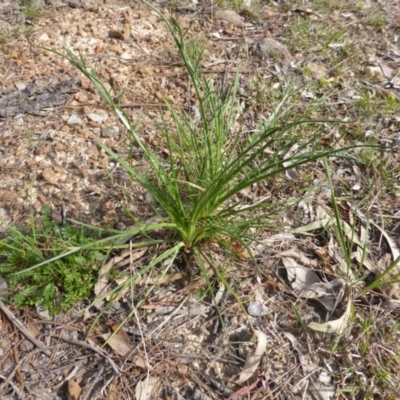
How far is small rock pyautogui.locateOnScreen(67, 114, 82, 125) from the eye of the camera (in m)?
1.83

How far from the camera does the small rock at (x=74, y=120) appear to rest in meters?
1.83

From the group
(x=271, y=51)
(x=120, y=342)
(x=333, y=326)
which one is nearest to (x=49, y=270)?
(x=120, y=342)

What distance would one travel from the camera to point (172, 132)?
71.5 inches

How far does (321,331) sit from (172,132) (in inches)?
41.2

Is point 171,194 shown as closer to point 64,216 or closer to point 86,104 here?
point 64,216

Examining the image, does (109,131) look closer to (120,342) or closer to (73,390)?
(120,342)

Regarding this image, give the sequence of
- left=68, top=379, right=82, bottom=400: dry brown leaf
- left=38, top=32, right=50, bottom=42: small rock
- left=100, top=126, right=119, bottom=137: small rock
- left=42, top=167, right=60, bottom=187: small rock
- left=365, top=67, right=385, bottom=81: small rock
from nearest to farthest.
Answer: left=68, top=379, right=82, bottom=400: dry brown leaf
left=42, top=167, right=60, bottom=187: small rock
left=100, top=126, right=119, bottom=137: small rock
left=38, top=32, right=50, bottom=42: small rock
left=365, top=67, right=385, bottom=81: small rock

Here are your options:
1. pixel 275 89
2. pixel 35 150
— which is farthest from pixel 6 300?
pixel 275 89

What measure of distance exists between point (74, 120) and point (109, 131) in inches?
7.0

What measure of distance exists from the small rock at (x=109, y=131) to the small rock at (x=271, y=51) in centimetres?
97

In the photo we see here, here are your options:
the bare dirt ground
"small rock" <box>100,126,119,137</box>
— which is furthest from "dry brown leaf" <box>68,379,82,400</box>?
"small rock" <box>100,126,119,137</box>

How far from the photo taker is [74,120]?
6.03 ft

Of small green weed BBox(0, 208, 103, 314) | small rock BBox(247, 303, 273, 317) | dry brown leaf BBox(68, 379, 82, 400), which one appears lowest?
dry brown leaf BBox(68, 379, 82, 400)

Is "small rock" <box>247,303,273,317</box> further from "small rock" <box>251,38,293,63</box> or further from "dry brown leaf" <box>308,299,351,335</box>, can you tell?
"small rock" <box>251,38,293,63</box>
